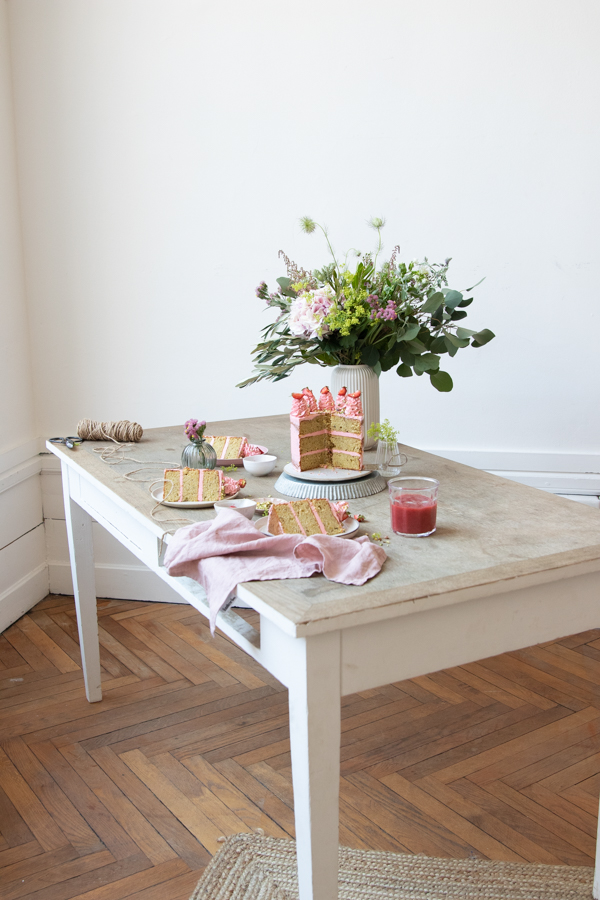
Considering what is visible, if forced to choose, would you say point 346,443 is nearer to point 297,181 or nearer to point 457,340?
point 457,340

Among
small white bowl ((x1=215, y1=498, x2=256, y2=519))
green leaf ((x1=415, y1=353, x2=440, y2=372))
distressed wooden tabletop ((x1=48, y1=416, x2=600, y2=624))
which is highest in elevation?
green leaf ((x1=415, y1=353, x2=440, y2=372))

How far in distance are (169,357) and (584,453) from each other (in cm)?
170

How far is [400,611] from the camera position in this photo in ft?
3.87

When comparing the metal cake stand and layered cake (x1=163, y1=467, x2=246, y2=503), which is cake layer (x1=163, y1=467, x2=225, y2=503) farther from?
the metal cake stand

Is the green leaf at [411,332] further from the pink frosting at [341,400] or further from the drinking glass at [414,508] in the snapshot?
the drinking glass at [414,508]

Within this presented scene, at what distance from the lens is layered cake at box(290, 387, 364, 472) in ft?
5.71

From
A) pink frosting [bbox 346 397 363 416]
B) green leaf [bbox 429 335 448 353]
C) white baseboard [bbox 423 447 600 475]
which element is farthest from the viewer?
white baseboard [bbox 423 447 600 475]

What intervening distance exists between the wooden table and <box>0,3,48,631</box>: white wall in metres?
1.61

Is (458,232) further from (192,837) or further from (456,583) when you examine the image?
(192,837)

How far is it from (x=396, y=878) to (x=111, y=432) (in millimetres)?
1347

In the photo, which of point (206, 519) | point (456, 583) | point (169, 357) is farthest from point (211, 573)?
point (169, 357)

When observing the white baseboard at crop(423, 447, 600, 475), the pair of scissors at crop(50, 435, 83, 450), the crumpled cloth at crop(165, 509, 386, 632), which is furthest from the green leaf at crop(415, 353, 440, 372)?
the white baseboard at crop(423, 447, 600, 475)

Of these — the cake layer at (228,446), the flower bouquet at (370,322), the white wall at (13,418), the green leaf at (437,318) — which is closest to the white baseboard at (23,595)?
the white wall at (13,418)

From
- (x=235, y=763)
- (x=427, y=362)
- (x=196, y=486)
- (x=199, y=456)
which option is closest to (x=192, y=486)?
(x=196, y=486)
